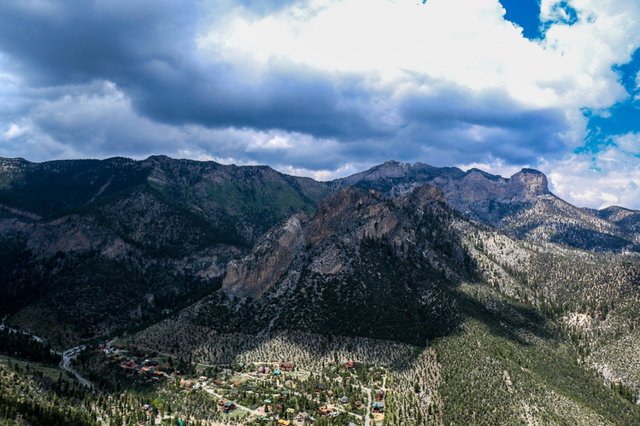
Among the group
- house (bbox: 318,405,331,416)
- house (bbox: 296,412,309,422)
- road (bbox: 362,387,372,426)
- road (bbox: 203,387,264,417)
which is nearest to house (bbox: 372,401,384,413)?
road (bbox: 362,387,372,426)

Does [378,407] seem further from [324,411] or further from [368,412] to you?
[324,411]

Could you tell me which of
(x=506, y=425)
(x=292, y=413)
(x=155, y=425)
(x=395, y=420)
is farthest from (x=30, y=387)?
(x=506, y=425)

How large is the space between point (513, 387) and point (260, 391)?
292 feet

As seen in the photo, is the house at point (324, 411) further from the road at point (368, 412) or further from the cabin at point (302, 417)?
the road at point (368, 412)

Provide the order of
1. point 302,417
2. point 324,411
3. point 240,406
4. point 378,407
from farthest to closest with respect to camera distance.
→ point 240,406 < point 378,407 < point 324,411 < point 302,417

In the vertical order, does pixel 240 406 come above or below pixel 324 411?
below

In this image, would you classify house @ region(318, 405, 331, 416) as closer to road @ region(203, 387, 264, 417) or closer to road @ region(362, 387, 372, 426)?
road @ region(362, 387, 372, 426)

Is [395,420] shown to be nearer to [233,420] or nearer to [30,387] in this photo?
[233,420]

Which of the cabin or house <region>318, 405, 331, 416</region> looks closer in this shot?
the cabin

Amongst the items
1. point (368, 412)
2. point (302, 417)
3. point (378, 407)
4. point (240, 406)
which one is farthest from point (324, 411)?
point (240, 406)

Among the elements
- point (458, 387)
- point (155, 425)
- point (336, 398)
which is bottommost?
point (155, 425)

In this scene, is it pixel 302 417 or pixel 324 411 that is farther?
pixel 324 411

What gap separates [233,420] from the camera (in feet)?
565

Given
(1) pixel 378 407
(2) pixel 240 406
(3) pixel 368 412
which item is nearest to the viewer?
(3) pixel 368 412
